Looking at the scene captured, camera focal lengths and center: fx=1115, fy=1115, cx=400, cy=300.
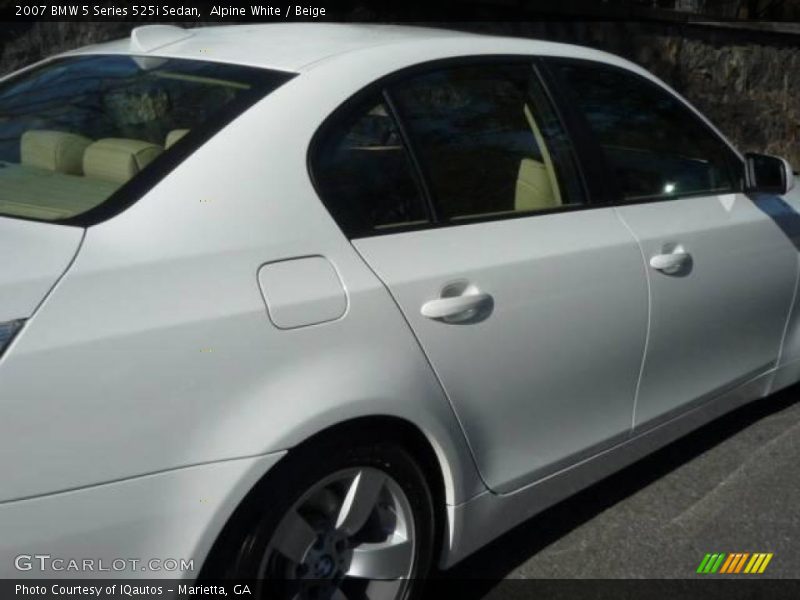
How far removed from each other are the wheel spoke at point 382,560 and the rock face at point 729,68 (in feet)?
31.1

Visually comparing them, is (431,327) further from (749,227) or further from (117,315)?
(749,227)

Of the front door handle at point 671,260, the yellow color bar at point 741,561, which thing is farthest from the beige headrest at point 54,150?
the yellow color bar at point 741,561

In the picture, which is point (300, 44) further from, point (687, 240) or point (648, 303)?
point (687, 240)

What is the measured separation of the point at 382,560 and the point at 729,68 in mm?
11011

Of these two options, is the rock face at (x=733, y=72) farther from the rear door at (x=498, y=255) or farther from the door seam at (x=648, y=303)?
the rear door at (x=498, y=255)

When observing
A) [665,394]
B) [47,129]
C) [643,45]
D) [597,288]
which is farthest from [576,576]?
[643,45]

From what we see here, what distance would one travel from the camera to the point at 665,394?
12.2ft

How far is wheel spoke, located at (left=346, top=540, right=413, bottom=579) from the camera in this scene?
2.79m

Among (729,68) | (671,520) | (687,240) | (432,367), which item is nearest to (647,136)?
(687,240)

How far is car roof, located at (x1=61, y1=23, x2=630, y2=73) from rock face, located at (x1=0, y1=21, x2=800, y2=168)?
8392 millimetres

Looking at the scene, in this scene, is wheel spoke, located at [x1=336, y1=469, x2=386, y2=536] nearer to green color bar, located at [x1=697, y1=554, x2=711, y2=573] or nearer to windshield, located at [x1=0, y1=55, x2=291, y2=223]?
windshield, located at [x1=0, y1=55, x2=291, y2=223]

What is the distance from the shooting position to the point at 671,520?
3.92 metres

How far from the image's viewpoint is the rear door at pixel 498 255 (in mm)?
2846

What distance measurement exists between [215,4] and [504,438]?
6836 millimetres
